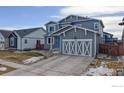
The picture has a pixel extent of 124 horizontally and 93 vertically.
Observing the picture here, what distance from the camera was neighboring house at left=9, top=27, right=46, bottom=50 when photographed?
108 inches

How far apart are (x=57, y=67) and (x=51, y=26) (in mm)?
515

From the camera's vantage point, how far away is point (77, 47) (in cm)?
282

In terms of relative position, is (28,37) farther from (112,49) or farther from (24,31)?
(112,49)

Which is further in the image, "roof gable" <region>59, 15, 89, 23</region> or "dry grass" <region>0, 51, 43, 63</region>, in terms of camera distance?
"dry grass" <region>0, 51, 43, 63</region>

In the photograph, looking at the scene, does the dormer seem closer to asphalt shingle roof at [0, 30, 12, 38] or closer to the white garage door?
the white garage door

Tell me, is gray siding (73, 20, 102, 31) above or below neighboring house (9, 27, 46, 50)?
above

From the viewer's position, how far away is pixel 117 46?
8.94 ft

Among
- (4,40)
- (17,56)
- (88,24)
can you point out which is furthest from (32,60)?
(88,24)

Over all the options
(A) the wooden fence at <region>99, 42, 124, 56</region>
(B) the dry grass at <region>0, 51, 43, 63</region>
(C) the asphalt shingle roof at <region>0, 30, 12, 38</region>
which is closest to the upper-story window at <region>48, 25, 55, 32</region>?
(B) the dry grass at <region>0, 51, 43, 63</region>

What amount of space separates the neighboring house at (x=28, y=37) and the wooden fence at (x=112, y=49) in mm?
744

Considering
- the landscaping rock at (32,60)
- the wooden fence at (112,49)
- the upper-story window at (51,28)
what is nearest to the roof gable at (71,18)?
the upper-story window at (51,28)
